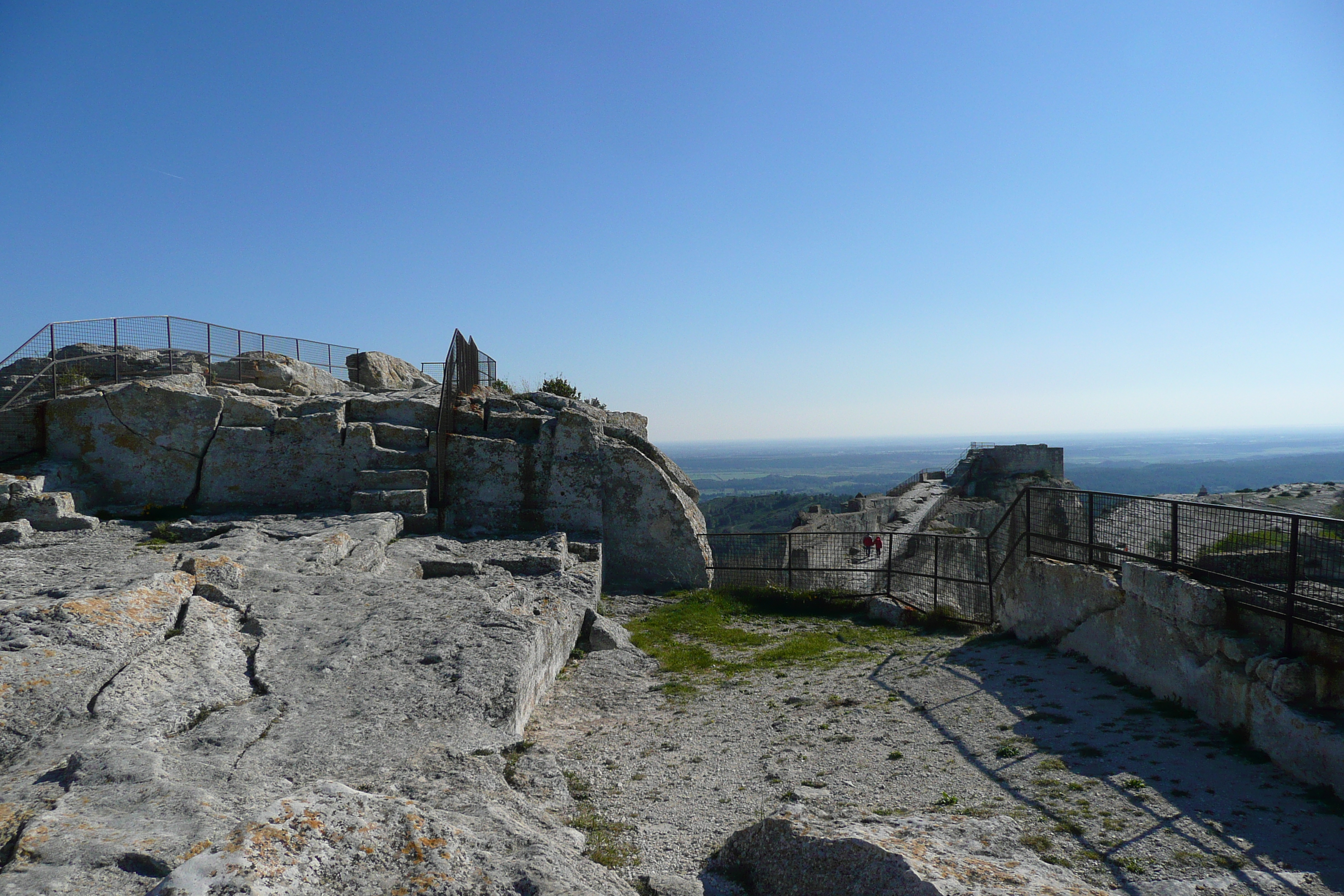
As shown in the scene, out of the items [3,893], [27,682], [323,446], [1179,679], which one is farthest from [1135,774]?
[323,446]

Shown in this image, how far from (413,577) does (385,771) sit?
6.14 metres

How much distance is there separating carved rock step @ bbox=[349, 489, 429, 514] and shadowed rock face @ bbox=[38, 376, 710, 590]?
0.52 meters

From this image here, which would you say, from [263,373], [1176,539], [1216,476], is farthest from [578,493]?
[1216,476]

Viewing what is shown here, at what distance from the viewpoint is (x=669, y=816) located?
526 cm

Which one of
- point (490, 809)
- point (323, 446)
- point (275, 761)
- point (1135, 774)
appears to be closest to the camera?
point (490, 809)

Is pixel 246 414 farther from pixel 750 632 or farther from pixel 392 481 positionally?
pixel 750 632

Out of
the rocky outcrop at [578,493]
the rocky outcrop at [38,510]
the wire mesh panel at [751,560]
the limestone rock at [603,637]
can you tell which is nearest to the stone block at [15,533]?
the rocky outcrop at [38,510]

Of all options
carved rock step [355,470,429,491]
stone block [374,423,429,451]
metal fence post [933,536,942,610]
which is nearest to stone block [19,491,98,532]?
carved rock step [355,470,429,491]

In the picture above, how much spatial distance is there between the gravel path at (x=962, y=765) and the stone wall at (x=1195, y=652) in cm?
23

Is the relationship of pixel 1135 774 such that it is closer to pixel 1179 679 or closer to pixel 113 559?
pixel 1179 679

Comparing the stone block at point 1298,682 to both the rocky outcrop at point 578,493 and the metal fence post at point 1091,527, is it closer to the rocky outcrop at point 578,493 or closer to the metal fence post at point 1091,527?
the metal fence post at point 1091,527

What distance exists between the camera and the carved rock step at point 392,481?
45.1 feet

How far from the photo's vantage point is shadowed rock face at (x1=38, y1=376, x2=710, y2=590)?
13.4 metres

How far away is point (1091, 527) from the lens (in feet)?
31.4
